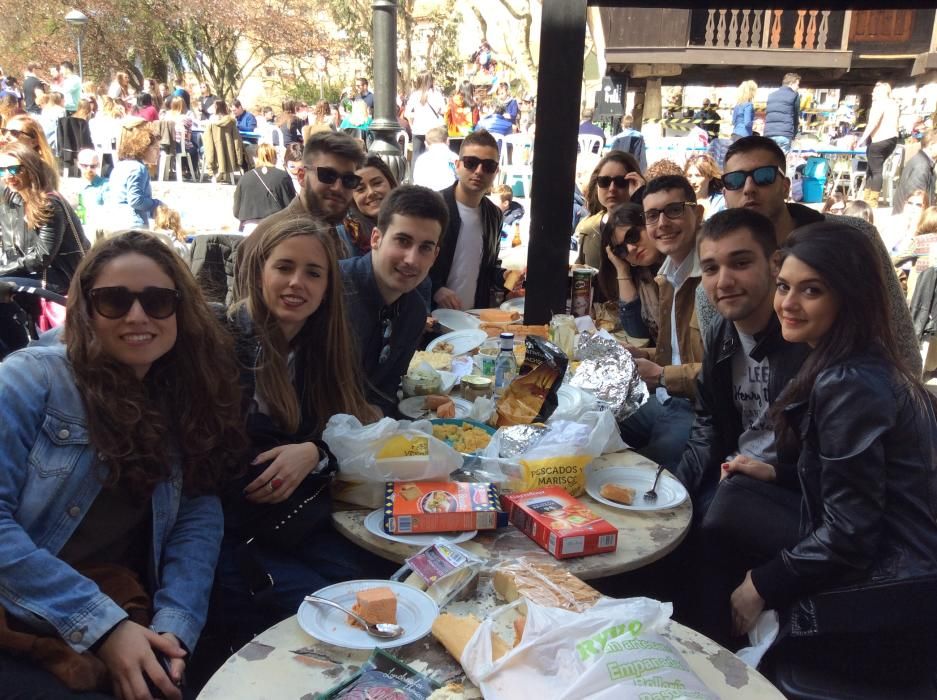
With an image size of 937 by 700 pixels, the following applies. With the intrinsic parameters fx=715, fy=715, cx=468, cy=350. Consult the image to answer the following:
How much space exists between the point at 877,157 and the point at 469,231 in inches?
488

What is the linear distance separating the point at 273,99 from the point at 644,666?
3837cm

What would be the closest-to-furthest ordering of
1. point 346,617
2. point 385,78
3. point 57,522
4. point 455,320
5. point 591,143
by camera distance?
point 346,617, point 57,522, point 455,320, point 385,78, point 591,143

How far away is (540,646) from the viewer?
1.35 meters

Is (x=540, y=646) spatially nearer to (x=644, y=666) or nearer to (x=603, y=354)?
(x=644, y=666)

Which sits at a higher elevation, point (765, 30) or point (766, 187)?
point (765, 30)

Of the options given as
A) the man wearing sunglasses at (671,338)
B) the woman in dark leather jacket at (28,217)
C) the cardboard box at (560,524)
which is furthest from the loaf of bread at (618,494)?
the woman in dark leather jacket at (28,217)

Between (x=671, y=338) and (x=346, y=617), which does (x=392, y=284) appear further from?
(x=346, y=617)

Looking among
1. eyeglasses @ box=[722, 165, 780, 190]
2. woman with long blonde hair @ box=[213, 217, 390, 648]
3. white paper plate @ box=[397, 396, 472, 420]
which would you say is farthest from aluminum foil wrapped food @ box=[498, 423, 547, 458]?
eyeglasses @ box=[722, 165, 780, 190]

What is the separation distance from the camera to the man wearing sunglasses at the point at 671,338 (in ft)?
11.0

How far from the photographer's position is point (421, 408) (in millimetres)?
2918

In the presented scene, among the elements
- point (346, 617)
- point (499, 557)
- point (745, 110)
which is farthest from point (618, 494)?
point (745, 110)

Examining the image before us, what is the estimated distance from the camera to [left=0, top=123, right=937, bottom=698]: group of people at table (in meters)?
1.73

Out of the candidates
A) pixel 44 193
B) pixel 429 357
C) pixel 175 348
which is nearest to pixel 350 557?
pixel 175 348

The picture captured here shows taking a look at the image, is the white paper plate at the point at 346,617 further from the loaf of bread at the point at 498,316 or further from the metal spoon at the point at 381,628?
the loaf of bread at the point at 498,316
